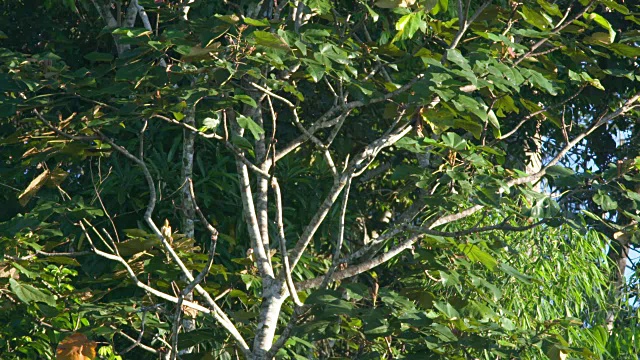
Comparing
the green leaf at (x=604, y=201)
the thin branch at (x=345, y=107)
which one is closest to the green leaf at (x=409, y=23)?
the thin branch at (x=345, y=107)

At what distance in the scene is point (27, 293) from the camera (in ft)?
13.2

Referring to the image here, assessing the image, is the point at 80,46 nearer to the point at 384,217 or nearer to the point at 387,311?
the point at 384,217

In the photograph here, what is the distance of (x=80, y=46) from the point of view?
672 centimetres

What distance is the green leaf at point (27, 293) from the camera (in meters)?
3.98

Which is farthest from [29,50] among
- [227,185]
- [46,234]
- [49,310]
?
[49,310]

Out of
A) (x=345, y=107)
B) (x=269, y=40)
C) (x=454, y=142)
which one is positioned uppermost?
(x=269, y=40)

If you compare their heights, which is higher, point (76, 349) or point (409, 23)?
point (409, 23)

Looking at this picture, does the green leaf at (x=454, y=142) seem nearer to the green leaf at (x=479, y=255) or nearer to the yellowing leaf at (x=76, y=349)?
the green leaf at (x=479, y=255)

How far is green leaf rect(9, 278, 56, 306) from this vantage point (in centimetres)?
398

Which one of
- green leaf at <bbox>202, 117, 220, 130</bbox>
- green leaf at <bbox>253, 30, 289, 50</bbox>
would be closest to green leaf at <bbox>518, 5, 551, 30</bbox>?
green leaf at <bbox>253, 30, 289, 50</bbox>

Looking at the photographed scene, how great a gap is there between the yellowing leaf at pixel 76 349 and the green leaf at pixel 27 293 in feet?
1.00

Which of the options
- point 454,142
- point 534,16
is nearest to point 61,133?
point 454,142

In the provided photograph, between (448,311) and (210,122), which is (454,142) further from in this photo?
(210,122)

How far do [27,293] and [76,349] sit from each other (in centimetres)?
41
